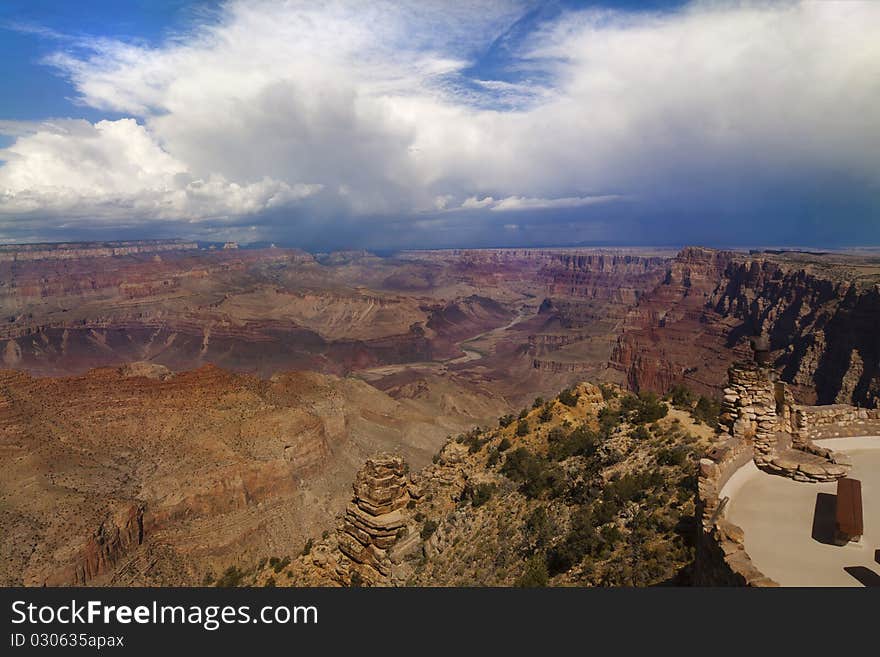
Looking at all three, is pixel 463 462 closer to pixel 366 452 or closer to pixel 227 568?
pixel 227 568

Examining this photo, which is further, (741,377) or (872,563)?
(741,377)

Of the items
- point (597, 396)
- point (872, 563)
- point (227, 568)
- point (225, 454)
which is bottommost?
point (227, 568)

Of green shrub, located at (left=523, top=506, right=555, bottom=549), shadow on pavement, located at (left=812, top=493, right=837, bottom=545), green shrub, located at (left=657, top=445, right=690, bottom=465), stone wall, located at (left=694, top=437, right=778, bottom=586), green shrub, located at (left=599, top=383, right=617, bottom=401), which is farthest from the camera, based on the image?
green shrub, located at (left=599, top=383, right=617, bottom=401)

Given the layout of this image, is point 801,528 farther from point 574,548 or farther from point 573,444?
point 573,444

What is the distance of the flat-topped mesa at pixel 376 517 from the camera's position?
39.3 ft

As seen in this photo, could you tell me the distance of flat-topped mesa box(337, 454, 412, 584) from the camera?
39.3 feet

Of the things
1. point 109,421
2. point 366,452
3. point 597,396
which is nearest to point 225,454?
point 109,421

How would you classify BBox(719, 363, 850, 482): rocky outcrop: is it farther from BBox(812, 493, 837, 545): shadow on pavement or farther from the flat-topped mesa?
the flat-topped mesa

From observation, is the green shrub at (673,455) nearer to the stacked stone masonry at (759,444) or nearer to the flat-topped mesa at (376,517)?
the stacked stone masonry at (759,444)

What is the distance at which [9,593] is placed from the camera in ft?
23.8

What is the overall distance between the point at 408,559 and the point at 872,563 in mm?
9250

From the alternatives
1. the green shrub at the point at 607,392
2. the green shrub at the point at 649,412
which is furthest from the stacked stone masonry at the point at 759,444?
the green shrub at the point at 607,392

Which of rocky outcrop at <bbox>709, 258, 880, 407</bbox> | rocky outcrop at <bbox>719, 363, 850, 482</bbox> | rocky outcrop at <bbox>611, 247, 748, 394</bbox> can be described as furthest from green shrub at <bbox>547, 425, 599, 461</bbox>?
rocky outcrop at <bbox>611, 247, 748, 394</bbox>

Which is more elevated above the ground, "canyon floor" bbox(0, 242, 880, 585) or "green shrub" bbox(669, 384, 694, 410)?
"green shrub" bbox(669, 384, 694, 410)
